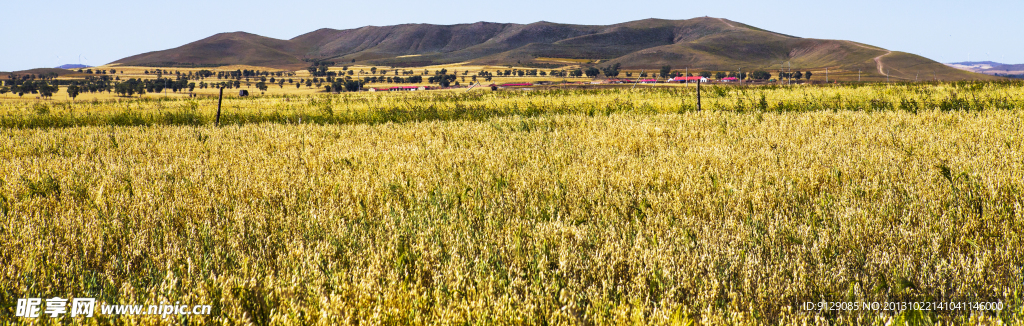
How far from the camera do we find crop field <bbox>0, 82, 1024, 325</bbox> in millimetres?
2922

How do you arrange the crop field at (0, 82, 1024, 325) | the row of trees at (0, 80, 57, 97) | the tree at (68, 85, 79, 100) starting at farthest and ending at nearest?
the row of trees at (0, 80, 57, 97) → the tree at (68, 85, 79, 100) → the crop field at (0, 82, 1024, 325)

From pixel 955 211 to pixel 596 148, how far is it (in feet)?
15.2

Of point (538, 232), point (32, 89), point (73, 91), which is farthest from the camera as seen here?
point (32, 89)

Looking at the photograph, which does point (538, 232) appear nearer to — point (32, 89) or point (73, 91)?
point (73, 91)

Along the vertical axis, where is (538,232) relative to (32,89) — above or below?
below

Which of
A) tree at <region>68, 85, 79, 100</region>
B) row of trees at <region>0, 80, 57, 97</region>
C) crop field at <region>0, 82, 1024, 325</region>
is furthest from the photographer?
row of trees at <region>0, 80, 57, 97</region>

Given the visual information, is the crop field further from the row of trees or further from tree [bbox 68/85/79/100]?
the row of trees

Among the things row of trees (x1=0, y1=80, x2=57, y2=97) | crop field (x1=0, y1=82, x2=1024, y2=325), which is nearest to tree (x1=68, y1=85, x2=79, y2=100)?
row of trees (x1=0, y1=80, x2=57, y2=97)

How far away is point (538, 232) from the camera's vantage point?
4.01 m

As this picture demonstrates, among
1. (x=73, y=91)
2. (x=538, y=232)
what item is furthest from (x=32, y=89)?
(x=538, y=232)

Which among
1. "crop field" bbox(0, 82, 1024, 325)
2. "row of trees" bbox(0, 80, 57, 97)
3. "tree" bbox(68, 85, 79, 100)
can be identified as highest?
"row of trees" bbox(0, 80, 57, 97)

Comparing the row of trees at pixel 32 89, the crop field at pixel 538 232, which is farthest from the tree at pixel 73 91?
the crop field at pixel 538 232

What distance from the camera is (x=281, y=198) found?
555cm

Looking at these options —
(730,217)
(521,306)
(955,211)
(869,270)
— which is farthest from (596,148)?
(521,306)
